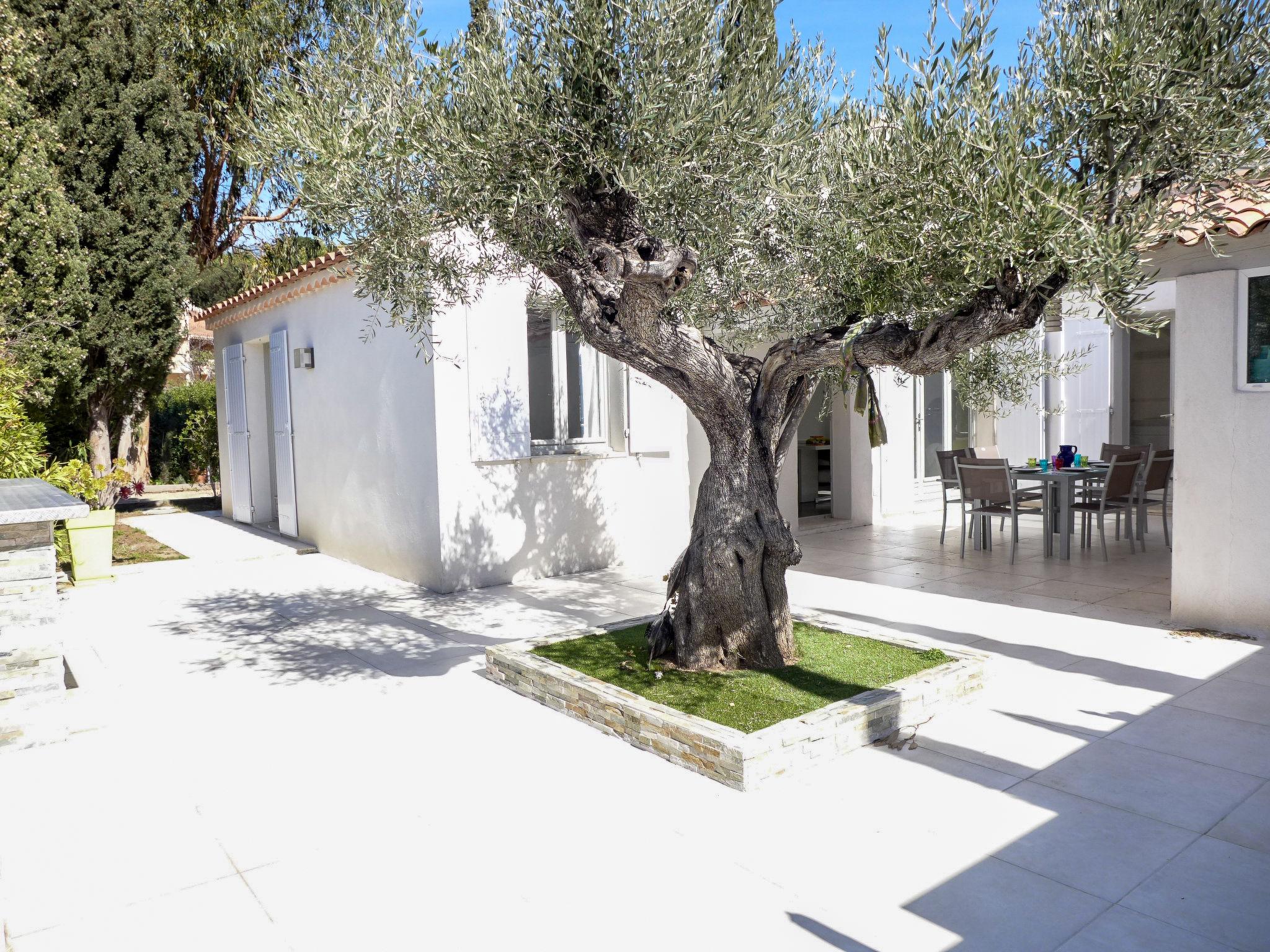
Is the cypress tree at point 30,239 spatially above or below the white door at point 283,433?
above

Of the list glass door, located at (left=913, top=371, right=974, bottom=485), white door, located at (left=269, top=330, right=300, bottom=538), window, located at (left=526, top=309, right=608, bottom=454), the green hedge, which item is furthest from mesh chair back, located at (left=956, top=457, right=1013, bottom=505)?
the green hedge

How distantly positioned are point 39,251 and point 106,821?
25.8ft

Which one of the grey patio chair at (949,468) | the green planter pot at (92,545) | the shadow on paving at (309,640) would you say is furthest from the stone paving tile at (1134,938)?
the green planter pot at (92,545)

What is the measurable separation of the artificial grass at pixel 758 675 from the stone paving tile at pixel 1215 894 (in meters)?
1.55

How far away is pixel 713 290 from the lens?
234 inches

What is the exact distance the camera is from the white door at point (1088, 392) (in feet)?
39.9

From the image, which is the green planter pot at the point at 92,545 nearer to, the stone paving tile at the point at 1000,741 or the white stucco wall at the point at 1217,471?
the stone paving tile at the point at 1000,741

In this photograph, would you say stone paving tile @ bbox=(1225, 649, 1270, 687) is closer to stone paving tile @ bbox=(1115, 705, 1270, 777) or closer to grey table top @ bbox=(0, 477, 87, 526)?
stone paving tile @ bbox=(1115, 705, 1270, 777)

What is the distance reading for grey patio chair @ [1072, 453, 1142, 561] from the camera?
8.41 meters

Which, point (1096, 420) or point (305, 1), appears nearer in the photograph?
point (1096, 420)

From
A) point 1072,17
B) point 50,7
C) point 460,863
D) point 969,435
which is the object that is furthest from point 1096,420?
point 50,7

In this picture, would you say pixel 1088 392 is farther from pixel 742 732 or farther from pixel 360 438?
pixel 742 732

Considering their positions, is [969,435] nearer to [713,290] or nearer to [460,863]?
[713,290]

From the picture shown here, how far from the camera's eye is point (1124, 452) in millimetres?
9062
